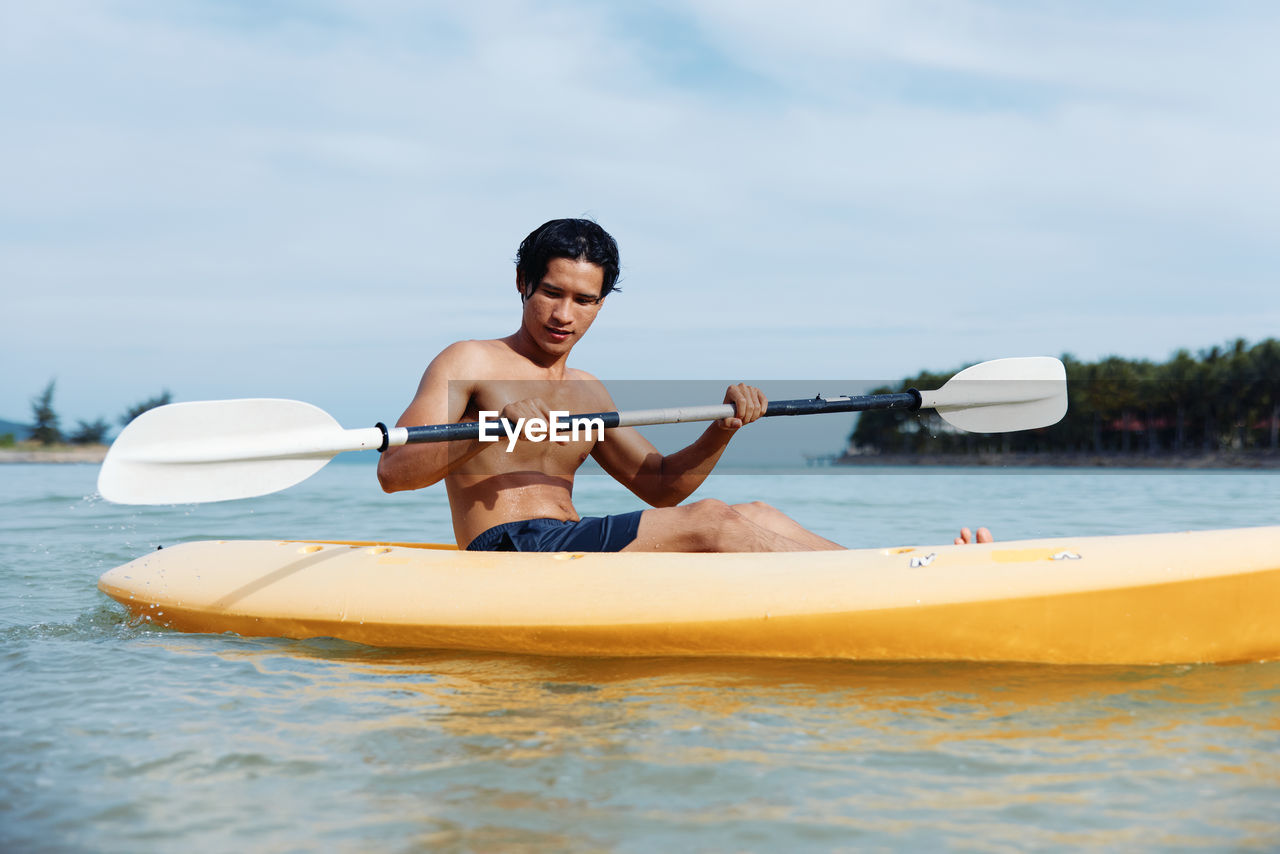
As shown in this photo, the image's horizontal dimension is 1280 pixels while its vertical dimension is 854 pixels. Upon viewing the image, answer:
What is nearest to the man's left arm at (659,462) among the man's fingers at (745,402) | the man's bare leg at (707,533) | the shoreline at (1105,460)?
the man's fingers at (745,402)

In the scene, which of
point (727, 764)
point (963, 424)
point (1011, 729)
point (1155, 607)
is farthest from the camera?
point (963, 424)

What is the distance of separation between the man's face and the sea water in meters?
1.02

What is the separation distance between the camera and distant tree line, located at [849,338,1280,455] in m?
43.1

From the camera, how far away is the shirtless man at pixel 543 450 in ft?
10.0

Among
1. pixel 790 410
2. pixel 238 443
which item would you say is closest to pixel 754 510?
pixel 790 410

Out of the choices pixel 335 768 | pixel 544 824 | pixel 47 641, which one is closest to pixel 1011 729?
pixel 544 824

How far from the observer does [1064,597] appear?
8.70 ft

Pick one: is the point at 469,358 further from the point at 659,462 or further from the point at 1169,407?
the point at 1169,407

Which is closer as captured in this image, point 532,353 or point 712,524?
point 712,524

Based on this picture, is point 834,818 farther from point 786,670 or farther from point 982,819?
point 786,670

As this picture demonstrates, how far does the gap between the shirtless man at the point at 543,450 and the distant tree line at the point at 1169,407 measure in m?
41.2

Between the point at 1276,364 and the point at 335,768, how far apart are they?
4857 cm

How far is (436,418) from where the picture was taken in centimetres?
305

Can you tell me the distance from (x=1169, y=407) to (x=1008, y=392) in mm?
49441
